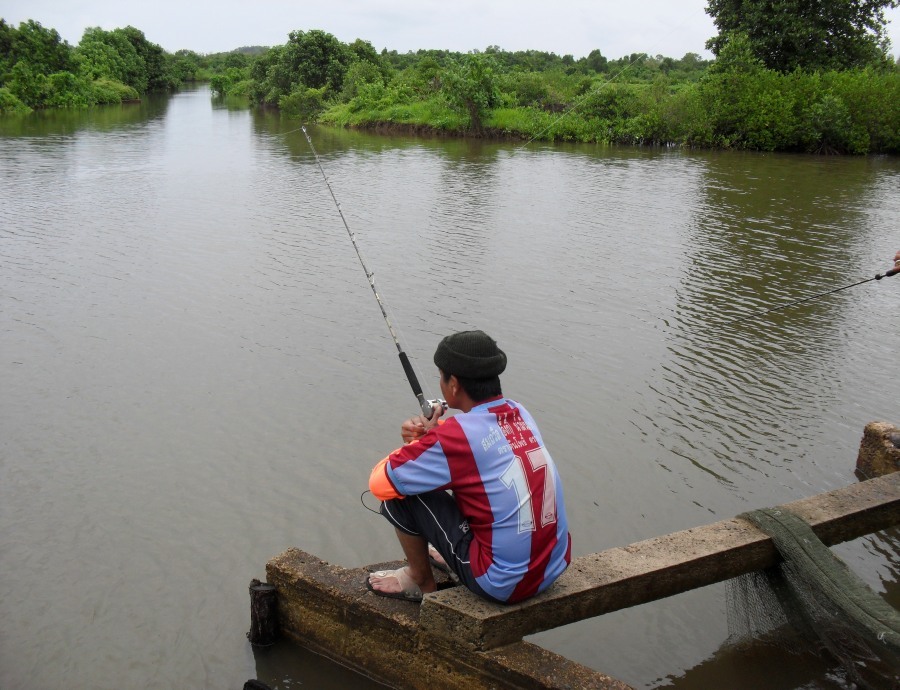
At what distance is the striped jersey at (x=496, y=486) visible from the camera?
9.16ft

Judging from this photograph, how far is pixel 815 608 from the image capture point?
3.21 metres

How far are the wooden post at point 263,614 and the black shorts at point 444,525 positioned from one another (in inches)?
33.3

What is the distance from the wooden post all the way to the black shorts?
0.84m

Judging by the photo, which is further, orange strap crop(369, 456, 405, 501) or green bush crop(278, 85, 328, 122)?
green bush crop(278, 85, 328, 122)

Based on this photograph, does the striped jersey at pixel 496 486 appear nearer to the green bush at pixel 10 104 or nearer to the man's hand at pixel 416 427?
the man's hand at pixel 416 427

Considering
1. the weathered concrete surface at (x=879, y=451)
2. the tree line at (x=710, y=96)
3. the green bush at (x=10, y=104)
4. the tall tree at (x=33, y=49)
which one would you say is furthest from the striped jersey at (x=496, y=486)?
the tall tree at (x=33, y=49)

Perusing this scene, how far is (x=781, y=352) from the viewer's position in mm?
7336

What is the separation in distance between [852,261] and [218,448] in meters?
9.48

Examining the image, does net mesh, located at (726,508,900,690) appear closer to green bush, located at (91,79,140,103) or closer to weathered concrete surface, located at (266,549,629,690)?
weathered concrete surface, located at (266,549,629,690)

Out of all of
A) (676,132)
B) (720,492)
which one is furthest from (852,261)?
(676,132)

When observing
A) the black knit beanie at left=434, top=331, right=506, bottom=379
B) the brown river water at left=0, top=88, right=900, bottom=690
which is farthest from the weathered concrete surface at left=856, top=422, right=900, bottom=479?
the black knit beanie at left=434, top=331, right=506, bottom=379

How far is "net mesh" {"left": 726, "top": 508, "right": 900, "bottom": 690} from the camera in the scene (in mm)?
2953

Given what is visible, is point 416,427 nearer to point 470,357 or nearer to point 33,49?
point 470,357

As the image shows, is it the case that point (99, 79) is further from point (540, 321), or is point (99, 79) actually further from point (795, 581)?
point (795, 581)
